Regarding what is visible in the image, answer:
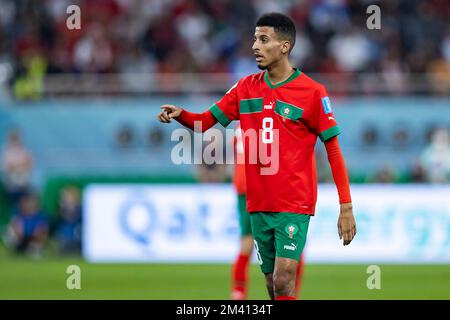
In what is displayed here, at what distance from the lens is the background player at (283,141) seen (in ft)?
28.3

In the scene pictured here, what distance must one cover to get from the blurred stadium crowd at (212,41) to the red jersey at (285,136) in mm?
12640

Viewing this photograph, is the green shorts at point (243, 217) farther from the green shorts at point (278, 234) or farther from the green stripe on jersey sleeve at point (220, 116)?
the green stripe on jersey sleeve at point (220, 116)

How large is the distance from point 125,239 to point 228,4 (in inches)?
297

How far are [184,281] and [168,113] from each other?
6.65 meters

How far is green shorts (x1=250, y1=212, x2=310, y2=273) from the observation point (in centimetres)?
865

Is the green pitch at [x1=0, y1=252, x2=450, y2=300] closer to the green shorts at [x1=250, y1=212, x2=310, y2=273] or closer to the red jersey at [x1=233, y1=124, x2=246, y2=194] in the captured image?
the red jersey at [x1=233, y1=124, x2=246, y2=194]

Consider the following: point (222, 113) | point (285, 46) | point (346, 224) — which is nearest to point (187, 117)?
point (222, 113)

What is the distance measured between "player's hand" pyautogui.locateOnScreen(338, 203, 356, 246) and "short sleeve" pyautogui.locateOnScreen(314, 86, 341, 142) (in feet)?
1.82

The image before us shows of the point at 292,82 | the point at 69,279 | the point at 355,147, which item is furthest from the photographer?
the point at 355,147

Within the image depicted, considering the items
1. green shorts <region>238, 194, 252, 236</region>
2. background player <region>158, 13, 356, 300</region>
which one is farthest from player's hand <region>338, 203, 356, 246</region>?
green shorts <region>238, 194, 252, 236</region>

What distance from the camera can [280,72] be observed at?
8.80 metres

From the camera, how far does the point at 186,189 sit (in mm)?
17938

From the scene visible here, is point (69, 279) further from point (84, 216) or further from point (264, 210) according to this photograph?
point (264, 210)
